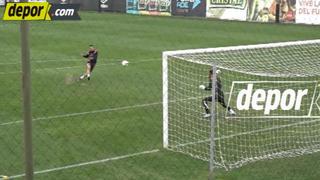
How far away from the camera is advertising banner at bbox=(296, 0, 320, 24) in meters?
37.7

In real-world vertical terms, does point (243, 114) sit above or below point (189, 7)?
above

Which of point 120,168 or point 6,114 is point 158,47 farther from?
point 120,168

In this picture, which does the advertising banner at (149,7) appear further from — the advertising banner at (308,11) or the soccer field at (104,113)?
the soccer field at (104,113)

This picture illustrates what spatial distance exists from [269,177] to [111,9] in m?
46.6

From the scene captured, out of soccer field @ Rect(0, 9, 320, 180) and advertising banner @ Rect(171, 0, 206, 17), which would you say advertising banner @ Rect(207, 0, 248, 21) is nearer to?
advertising banner @ Rect(171, 0, 206, 17)

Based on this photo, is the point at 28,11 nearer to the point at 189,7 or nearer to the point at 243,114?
the point at 243,114

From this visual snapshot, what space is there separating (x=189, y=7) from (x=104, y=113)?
1311 inches

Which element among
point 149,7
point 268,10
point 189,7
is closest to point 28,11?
point 268,10

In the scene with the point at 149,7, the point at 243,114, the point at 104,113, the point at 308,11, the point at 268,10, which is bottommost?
the point at 149,7

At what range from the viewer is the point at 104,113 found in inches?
601

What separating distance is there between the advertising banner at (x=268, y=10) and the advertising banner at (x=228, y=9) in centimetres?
62

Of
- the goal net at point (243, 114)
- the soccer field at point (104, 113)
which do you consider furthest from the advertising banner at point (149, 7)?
the goal net at point (243, 114)

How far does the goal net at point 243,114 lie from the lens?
32.7 ft

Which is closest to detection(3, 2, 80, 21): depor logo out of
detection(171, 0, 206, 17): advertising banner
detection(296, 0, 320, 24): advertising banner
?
detection(296, 0, 320, 24): advertising banner
